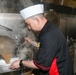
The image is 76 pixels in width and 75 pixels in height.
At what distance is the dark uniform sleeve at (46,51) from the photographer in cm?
154

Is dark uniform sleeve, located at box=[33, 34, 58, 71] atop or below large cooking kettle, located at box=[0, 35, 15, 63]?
atop

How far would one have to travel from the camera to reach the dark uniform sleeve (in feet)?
5.05

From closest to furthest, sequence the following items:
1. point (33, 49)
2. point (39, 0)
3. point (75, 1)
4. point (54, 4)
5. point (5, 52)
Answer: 1. point (5, 52)
2. point (33, 49)
3. point (39, 0)
4. point (54, 4)
5. point (75, 1)

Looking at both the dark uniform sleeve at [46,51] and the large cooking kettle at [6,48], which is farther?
the large cooking kettle at [6,48]

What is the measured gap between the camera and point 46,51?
1.54 m

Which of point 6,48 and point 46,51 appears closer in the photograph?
point 46,51

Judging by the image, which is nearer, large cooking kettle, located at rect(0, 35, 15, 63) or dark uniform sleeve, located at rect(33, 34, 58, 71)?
dark uniform sleeve, located at rect(33, 34, 58, 71)

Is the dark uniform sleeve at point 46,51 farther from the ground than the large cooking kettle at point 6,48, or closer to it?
farther from the ground

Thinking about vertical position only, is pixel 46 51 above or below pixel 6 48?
above

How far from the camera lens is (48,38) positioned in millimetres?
1561

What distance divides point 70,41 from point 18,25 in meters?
1.04

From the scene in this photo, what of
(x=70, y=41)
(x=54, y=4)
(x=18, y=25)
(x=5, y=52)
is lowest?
(x=70, y=41)

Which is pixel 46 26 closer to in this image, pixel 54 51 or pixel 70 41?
pixel 54 51

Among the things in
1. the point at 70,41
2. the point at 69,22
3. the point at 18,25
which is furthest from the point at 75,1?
the point at 18,25
